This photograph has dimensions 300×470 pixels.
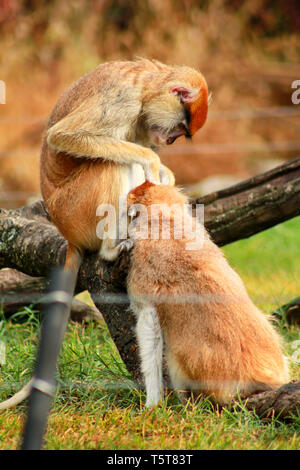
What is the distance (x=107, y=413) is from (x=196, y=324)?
527 millimetres

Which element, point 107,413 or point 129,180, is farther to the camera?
point 129,180

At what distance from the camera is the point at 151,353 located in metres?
2.70

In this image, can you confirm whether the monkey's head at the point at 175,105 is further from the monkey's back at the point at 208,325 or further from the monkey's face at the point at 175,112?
the monkey's back at the point at 208,325

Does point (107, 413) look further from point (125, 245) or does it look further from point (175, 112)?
point (175, 112)

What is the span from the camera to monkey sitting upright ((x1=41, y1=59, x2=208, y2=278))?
3137 mm

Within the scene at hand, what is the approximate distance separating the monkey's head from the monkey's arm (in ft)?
0.54

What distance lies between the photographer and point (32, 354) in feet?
11.3

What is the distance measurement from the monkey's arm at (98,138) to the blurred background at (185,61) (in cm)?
597

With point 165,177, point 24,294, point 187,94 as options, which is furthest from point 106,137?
point 24,294

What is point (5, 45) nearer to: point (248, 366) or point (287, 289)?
point (287, 289)
